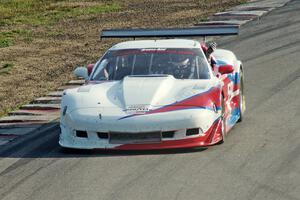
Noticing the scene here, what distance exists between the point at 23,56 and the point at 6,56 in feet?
1.35

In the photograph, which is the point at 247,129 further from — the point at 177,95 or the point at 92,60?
the point at 92,60

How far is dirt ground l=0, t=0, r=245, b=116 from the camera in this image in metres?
18.8

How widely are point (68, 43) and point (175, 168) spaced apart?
14.6 m

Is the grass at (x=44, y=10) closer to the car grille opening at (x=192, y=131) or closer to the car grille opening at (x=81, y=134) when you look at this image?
the car grille opening at (x=81, y=134)

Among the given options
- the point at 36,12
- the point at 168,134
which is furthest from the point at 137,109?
the point at 36,12

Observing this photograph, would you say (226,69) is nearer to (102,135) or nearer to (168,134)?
(168,134)

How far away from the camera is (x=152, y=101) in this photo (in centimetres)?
1175

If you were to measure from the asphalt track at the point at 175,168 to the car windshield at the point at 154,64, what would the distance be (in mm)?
989

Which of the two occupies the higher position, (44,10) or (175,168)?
(175,168)

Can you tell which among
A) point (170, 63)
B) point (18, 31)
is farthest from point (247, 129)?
point (18, 31)

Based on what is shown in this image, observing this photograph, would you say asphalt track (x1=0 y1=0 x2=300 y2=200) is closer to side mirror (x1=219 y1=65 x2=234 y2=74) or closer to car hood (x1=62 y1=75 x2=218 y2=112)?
car hood (x1=62 y1=75 x2=218 y2=112)

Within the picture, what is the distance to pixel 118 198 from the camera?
952cm

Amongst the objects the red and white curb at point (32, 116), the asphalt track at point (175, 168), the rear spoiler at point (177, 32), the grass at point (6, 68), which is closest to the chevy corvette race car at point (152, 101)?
the asphalt track at point (175, 168)

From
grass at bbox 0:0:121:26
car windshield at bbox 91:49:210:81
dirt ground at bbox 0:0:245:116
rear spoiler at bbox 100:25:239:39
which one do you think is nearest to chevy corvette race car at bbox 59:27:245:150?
car windshield at bbox 91:49:210:81
